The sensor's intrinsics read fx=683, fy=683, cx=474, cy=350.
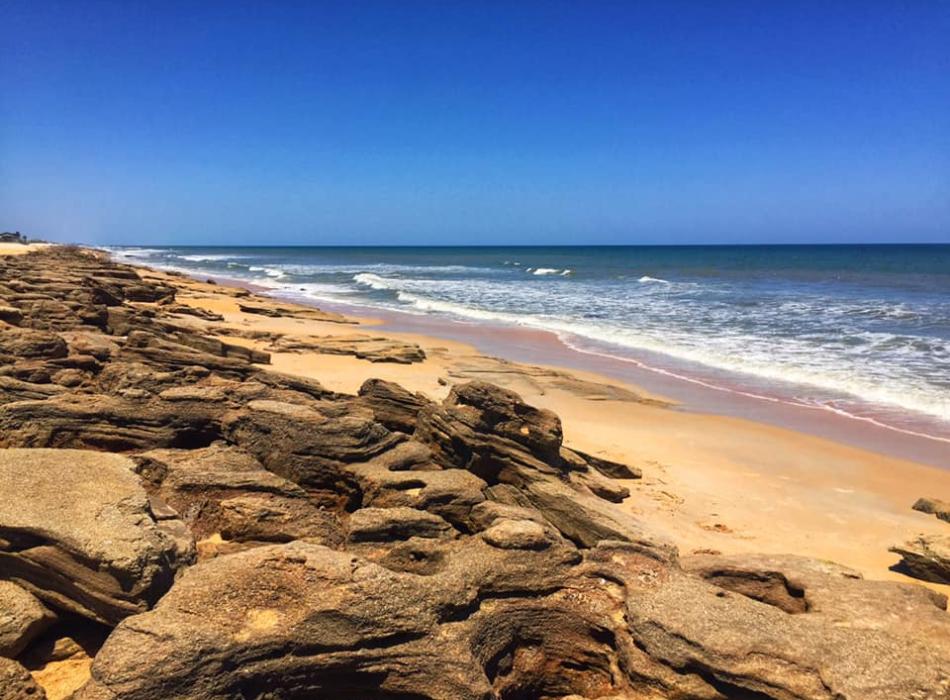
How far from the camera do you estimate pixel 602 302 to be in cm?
3719

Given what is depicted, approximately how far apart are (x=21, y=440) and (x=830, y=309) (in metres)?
31.9

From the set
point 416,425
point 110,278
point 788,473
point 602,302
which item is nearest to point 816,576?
point 416,425

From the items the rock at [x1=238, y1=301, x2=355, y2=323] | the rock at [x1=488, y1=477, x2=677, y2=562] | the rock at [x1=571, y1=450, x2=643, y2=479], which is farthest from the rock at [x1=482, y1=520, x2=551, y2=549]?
the rock at [x1=238, y1=301, x2=355, y2=323]

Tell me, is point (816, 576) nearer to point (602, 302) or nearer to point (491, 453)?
point (491, 453)

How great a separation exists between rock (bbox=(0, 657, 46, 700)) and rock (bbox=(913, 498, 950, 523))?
373 inches

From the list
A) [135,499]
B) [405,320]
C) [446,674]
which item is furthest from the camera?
[405,320]

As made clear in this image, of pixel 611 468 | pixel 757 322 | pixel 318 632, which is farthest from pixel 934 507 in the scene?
pixel 757 322

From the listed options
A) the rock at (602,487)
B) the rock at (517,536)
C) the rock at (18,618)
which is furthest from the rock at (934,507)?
the rock at (18,618)

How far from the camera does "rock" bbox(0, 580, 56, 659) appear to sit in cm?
387

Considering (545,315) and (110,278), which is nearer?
(110,278)

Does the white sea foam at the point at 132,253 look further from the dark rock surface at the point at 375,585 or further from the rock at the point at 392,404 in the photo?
the dark rock surface at the point at 375,585

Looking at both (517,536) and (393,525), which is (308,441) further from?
(517,536)

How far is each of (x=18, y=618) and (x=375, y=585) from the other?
2.09m

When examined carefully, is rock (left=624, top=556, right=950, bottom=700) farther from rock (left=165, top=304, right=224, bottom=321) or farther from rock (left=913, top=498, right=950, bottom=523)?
rock (left=165, top=304, right=224, bottom=321)
